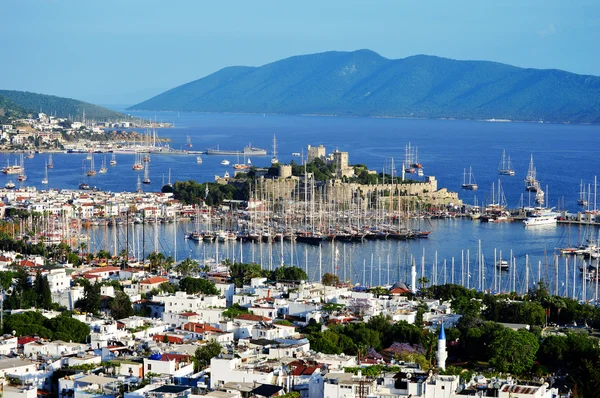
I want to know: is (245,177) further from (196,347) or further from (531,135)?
(531,135)

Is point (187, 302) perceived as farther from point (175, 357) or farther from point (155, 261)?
point (155, 261)

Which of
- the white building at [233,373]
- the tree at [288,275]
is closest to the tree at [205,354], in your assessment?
the white building at [233,373]

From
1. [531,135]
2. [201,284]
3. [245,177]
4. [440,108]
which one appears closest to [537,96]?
[440,108]

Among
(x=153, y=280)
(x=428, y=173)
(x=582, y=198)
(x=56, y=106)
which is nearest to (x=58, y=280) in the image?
(x=153, y=280)

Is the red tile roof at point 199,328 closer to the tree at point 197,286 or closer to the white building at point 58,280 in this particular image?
the tree at point 197,286

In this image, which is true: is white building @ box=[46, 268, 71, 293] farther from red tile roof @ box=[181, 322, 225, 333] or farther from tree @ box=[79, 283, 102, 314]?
red tile roof @ box=[181, 322, 225, 333]
